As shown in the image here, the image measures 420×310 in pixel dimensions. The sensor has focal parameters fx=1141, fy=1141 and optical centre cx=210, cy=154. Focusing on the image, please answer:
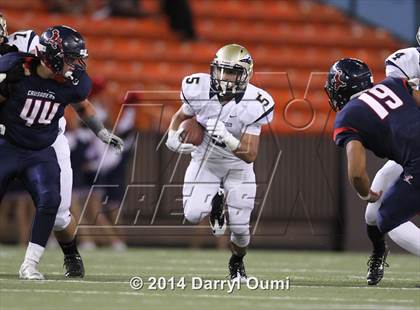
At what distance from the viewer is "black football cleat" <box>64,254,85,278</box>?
22.0 feet

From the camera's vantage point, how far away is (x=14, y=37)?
6781 millimetres

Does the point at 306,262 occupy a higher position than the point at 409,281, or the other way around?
the point at 409,281

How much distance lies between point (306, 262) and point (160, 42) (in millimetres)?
5242

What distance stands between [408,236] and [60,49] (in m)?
2.17

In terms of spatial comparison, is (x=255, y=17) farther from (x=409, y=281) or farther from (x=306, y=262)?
(x=409, y=281)

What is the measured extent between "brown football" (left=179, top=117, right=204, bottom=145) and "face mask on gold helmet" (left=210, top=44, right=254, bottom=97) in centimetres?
32

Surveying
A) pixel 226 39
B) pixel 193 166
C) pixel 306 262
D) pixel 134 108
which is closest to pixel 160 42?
pixel 226 39

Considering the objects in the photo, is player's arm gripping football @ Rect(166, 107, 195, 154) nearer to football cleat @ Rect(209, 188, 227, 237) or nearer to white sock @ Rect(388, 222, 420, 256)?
football cleat @ Rect(209, 188, 227, 237)

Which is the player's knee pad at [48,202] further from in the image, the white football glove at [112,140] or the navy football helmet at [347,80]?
the navy football helmet at [347,80]

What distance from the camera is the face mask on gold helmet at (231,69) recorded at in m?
6.65

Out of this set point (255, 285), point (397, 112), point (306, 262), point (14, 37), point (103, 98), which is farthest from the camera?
point (103, 98)

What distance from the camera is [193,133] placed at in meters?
6.95

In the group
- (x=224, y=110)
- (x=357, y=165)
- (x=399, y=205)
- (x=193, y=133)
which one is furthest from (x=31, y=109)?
(x=399, y=205)

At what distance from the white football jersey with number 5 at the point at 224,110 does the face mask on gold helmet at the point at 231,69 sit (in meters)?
0.10
